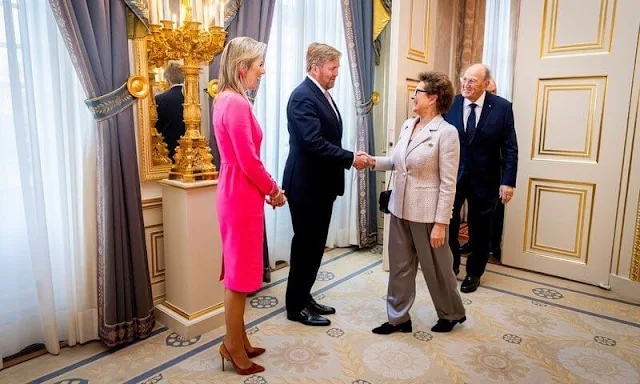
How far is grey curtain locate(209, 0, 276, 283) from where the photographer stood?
2.66 m

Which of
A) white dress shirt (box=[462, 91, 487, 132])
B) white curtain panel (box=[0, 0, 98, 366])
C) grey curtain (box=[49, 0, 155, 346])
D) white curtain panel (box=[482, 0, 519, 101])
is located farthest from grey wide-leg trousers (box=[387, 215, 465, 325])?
white curtain panel (box=[482, 0, 519, 101])

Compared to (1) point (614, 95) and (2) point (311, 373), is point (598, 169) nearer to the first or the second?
(1) point (614, 95)

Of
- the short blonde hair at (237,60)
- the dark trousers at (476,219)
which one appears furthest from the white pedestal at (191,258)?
the dark trousers at (476,219)

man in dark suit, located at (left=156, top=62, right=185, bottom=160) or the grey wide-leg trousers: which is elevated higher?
man in dark suit, located at (left=156, top=62, right=185, bottom=160)

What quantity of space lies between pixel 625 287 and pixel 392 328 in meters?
1.80

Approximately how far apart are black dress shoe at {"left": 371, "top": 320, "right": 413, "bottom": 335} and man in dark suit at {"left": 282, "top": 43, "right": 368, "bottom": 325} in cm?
29

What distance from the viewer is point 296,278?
2510 mm

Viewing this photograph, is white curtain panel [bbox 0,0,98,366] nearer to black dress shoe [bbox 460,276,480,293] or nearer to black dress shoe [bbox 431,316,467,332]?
black dress shoe [bbox 431,316,467,332]

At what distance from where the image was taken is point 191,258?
2.32 meters

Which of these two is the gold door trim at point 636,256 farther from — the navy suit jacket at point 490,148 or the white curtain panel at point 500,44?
the white curtain panel at point 500,44

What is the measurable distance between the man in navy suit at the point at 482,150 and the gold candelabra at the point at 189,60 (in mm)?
1639

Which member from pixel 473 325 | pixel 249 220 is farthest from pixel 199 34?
pixel 473 325

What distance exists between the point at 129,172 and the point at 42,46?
682mm

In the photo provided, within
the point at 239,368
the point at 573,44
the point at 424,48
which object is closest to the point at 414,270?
the point at 239,368
